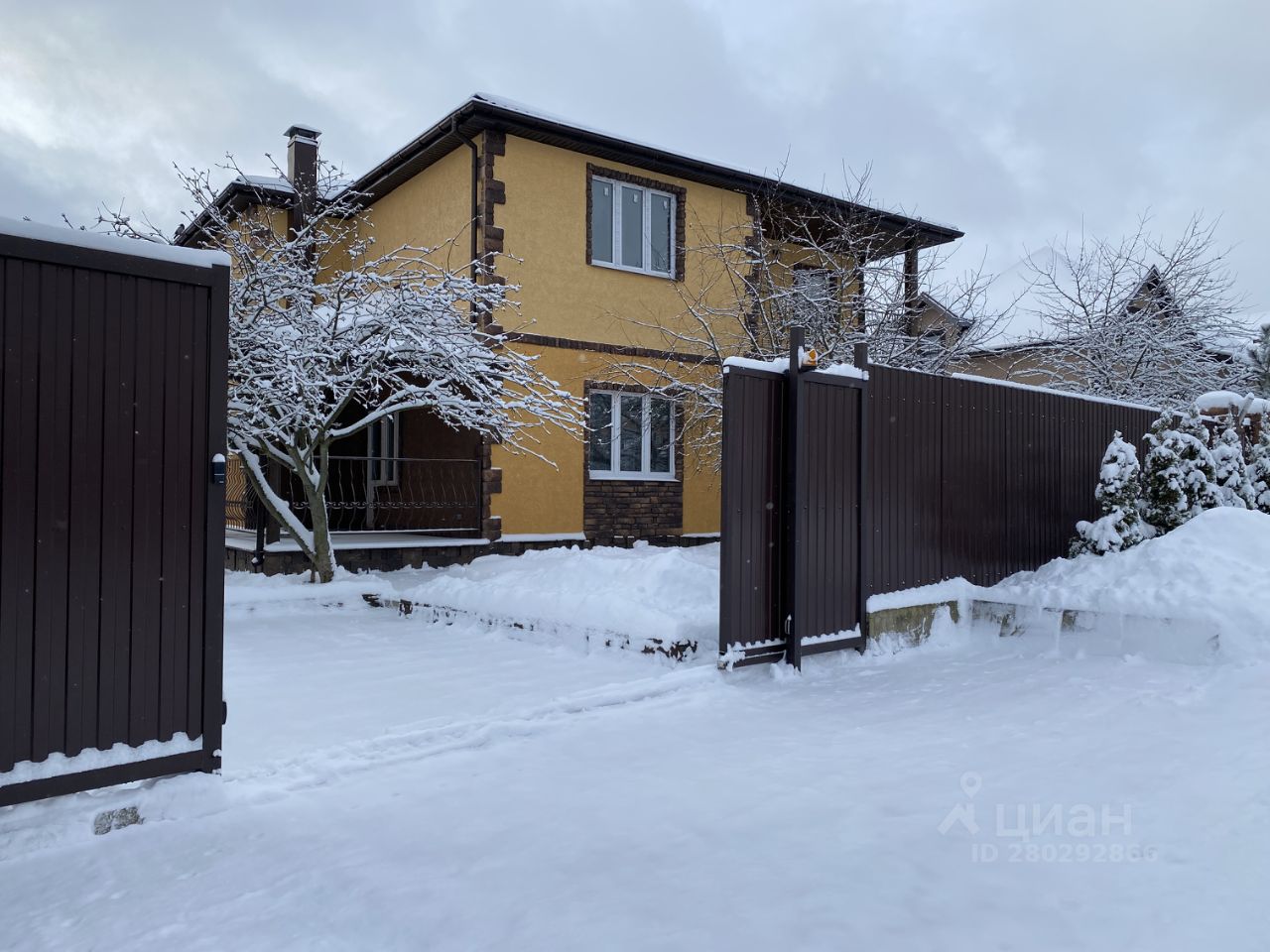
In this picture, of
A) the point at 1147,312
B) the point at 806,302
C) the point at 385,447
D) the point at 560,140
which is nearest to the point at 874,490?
the point at 806,302

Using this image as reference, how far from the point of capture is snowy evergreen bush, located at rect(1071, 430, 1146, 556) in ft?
27.7

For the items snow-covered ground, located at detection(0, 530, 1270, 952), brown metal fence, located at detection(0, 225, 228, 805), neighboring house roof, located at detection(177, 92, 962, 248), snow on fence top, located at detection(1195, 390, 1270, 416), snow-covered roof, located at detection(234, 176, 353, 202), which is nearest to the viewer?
snow-covered ground, located at detection(0, 530, 1270, 952)

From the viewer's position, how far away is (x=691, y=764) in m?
4.58

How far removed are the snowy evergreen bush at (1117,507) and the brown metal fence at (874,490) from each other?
2.06 feet

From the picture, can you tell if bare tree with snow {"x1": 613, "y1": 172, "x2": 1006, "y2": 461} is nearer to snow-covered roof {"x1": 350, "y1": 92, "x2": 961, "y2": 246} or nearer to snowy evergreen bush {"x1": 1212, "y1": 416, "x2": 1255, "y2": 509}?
snow-covered roof {"x1": 350, "y1": 92, "x2": 961, "y2": 246}

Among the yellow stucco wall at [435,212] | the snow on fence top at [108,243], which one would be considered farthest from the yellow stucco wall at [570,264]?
the snow on fence top at [108,243]

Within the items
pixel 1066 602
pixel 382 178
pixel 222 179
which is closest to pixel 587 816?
pixel 1066 602

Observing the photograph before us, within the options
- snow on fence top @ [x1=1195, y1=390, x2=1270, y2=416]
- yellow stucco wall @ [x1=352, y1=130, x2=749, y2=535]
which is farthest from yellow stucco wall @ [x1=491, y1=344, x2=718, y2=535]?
snow on fence top @ [x1=1195, y1=390, x2=1270, y2=416]

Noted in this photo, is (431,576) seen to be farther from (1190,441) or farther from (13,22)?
(13,22)

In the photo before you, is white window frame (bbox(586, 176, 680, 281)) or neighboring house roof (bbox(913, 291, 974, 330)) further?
neighboring house roof (bbox(913, 291, 974, 330))

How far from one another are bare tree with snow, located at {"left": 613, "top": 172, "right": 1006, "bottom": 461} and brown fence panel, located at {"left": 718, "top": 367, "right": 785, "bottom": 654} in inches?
234

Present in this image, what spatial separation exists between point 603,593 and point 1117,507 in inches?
182

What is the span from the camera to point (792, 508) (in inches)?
256

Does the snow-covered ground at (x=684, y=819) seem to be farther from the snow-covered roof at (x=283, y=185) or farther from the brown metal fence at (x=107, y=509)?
the snow-covered roof at (x=283, y=185)
